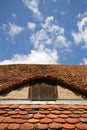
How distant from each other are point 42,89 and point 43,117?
2.82 m

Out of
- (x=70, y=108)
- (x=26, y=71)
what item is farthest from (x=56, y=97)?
(x=26, y=71)

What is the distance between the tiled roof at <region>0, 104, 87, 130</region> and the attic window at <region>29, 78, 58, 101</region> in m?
1.56

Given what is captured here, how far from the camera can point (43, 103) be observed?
6.87 meters

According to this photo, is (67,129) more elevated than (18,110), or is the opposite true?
(18,110)

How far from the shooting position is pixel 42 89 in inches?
335

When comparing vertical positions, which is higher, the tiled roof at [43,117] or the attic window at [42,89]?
the attic window at [42,89]

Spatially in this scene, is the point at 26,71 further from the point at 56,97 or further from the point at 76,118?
the point at 76,118

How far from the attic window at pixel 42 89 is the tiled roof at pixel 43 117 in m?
1.56

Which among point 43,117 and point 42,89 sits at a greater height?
point 42,89

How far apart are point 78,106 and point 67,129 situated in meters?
1.58

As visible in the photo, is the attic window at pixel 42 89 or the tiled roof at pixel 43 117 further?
the attic window at pixel 42 89

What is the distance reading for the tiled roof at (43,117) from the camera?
205 inches

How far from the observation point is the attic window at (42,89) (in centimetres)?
819

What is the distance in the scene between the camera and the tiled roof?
522cm
